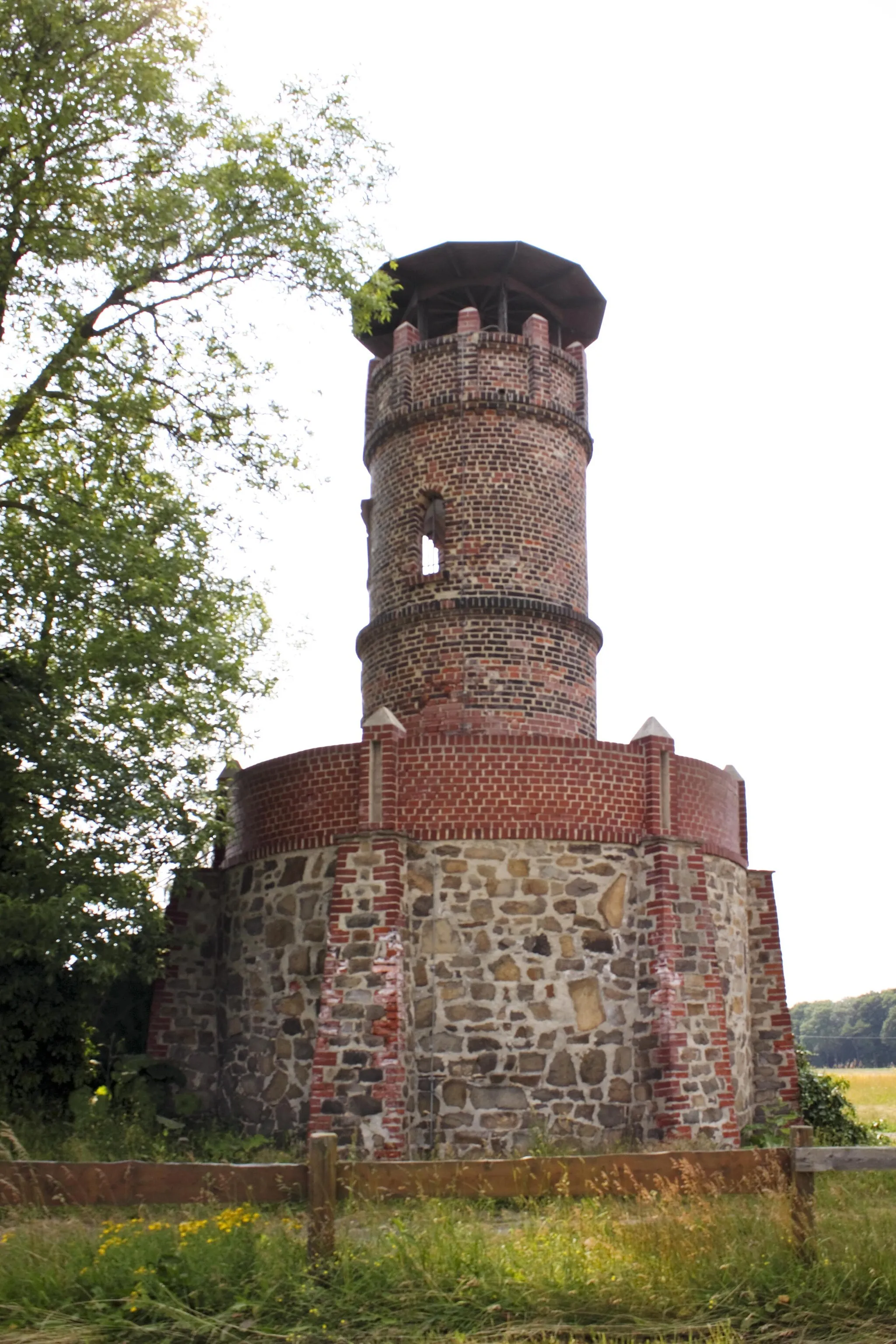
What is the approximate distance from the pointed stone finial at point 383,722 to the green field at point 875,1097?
847cm

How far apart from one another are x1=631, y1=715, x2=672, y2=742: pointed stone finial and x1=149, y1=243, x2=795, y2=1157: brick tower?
0.11 feet

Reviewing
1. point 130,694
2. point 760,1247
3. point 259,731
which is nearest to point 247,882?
point 259,731

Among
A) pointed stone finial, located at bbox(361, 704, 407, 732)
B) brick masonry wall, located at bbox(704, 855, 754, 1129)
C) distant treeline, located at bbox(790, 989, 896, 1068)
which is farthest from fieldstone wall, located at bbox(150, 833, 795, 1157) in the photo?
distant treeline, located at bbox(790, 989, 896, 1068)

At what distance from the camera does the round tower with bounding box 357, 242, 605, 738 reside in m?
16.9

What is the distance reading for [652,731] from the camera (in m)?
14.3

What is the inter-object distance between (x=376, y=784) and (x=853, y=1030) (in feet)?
283

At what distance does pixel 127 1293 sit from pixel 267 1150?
236 inches

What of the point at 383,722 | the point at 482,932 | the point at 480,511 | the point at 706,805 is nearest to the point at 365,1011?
the point at 482,932

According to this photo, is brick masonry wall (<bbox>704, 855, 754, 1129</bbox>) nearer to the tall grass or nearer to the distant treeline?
the tall grass

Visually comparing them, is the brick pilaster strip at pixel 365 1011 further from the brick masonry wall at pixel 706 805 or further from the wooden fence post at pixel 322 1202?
the wooden fence post at pixel 322 1202

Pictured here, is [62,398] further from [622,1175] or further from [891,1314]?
[891,1314]

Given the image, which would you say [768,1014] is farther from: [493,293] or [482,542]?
[493,293]

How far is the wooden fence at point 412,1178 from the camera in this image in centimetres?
676

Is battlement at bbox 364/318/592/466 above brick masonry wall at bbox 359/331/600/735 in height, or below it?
above
